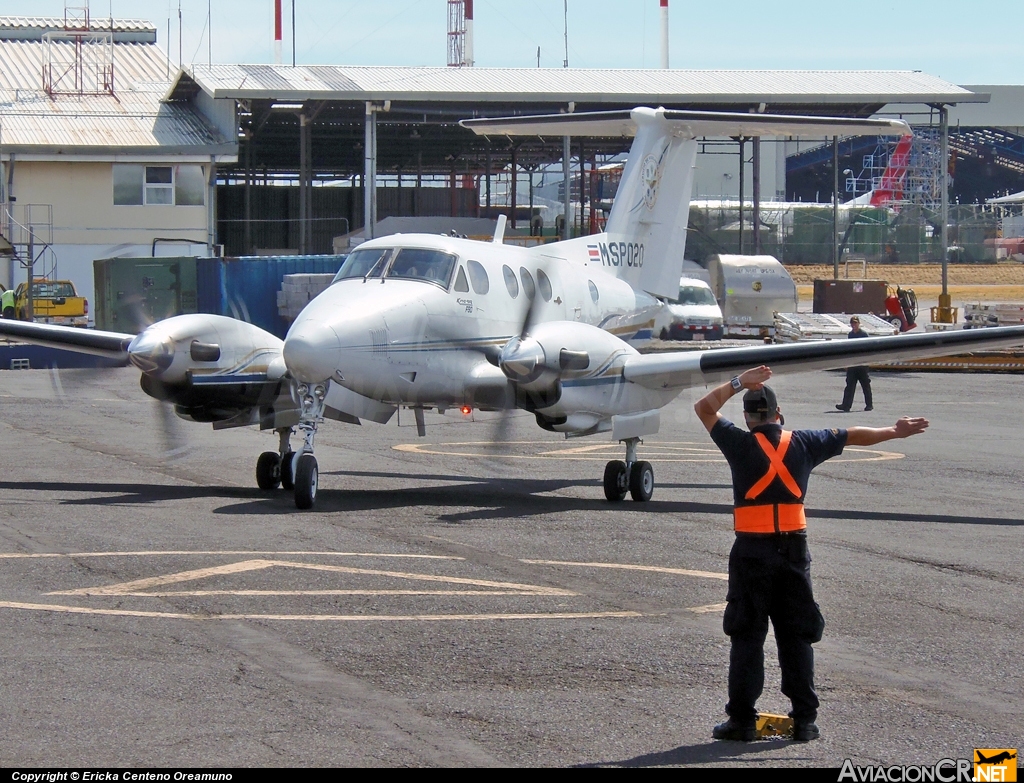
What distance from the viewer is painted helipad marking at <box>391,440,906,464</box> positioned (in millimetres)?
20453

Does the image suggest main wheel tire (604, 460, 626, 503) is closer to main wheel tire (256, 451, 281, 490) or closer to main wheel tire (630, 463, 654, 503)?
main wheel tire (630, 463, 654, 503)

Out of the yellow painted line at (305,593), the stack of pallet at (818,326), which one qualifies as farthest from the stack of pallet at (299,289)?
the yellow painted line at (305,593)

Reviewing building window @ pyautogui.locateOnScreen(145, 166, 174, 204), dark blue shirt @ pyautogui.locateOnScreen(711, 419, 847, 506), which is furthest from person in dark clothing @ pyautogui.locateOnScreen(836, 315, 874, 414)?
building window @ pyautogui.locateOnScreen(145, 166, 174, 204)

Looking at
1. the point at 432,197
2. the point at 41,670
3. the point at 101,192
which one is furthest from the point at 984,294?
the point at 41,670

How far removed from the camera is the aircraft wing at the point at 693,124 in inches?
745

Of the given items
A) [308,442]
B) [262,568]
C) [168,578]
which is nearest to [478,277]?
[308,442]

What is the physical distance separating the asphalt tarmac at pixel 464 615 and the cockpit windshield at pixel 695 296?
24.9 metres

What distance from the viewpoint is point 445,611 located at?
965 cm

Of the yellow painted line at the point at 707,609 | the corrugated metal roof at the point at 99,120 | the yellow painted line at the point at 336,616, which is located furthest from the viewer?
the corrugated metal roof at the point at 99,120

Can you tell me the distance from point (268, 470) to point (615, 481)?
4.23m

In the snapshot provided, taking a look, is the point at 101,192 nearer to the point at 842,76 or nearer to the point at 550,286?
the point at 842,76

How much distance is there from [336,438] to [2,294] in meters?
29.1

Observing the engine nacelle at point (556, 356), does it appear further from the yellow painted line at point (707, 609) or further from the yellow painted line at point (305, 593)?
the yellow painted line at point (707, 609)

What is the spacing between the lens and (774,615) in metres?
6.89
